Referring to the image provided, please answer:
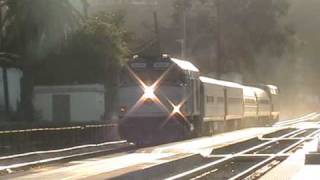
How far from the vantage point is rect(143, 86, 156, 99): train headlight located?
32500 mm

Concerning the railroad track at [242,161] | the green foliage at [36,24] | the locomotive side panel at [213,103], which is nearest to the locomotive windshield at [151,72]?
the railroad track at [242,161]

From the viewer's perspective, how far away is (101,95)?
186 feet

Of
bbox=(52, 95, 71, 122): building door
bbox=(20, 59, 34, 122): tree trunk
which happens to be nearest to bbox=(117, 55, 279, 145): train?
bbox=(20, 59, 34, 122): tree trunk

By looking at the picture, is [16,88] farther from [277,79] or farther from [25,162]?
[277,79]

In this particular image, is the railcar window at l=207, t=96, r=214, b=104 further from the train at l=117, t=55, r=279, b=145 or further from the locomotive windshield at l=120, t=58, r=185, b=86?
the locomotive windshield at l=120, t=58, r=185, b=86

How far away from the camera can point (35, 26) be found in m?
47.7

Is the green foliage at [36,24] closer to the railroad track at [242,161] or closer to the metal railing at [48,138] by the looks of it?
the metal railing at [48,138]

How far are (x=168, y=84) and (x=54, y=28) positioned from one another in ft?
55.1

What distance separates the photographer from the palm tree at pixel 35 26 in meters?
47.5

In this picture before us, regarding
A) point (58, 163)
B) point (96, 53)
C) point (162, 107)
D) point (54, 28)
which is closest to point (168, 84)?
point (162, 107)

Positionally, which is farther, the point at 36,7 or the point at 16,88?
the point at 16,88

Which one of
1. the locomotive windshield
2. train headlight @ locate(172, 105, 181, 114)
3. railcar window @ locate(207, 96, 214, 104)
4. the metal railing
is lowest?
the metal railing

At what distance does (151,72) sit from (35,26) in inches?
665

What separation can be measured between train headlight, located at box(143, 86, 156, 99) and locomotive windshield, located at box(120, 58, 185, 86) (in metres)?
0.24
